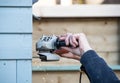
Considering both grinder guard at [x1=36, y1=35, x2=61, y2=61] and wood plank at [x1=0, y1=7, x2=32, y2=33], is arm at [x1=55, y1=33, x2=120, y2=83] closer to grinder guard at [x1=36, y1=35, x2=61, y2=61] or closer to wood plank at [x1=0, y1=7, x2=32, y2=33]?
grinder guard at [x1=36, y1=35, x2=61, y2=61]

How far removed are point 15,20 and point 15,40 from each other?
Answer: 145 mm

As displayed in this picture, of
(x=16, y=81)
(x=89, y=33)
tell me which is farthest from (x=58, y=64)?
(x=16, y=81)

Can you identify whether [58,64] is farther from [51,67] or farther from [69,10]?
[69,10]

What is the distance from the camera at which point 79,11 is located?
3.64 m

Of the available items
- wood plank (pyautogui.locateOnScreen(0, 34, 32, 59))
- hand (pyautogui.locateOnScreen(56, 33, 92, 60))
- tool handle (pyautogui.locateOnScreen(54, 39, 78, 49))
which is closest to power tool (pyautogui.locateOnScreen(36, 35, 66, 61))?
tool handle (pyautogui.locateOnScreen(54, 39, 78, 49))

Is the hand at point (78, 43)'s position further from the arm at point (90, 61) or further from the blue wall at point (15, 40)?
the blue wall at point (15, 40)

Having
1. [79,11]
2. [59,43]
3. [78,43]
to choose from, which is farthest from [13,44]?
[78,43]

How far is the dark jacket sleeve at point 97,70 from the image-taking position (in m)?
1.53

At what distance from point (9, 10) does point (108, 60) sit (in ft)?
4.23

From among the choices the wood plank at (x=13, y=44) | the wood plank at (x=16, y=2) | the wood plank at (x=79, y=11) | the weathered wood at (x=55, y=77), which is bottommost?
the weathered wood at (x=55, y=77)

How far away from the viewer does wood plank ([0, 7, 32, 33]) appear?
9.38 ft

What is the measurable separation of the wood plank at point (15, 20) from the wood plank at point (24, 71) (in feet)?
0.78

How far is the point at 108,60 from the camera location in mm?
3770

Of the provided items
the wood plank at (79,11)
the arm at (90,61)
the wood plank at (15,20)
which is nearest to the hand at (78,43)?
the arm at (90,61)
